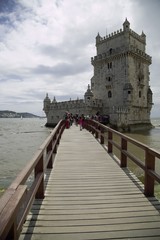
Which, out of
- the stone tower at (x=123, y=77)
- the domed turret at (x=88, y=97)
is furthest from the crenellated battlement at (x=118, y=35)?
the domed turret at (x=88, y=97)

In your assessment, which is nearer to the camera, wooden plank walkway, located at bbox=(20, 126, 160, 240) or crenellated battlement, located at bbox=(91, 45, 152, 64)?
wooden plank walkway, located at bbox=(20, 126, 160, 240)

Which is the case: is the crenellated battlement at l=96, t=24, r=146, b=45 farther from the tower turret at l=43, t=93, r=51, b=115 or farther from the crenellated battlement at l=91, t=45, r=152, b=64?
the tower turret at l=43, t=93, r=51, b=115

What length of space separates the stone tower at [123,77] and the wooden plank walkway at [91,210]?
125 ft

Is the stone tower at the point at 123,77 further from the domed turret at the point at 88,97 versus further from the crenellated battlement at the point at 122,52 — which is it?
the domed turret at the point at 88,97

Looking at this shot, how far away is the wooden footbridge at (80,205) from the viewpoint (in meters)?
3.09

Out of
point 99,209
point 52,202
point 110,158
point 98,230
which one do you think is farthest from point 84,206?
point 110,158

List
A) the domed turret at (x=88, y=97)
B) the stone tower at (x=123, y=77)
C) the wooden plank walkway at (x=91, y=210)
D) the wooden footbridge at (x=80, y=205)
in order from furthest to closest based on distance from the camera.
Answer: the domed turret at (x=88, y=97) → the stone tower at (x=123, y=77) → the wooden plank walkway at (x=91, y=210) → the wooden footbridge at (x=80, y=205)

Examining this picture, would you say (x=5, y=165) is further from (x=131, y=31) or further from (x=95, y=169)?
(x=131, y=31)

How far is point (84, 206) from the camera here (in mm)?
4617

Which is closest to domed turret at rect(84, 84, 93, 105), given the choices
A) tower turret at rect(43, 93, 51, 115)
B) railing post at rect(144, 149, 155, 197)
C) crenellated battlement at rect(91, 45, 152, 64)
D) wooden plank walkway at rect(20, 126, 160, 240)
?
crenellated battlement at rect(91, 45, 152, 64)

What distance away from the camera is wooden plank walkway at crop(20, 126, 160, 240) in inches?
142

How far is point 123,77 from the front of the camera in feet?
150

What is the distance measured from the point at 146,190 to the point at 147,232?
5.49 ft

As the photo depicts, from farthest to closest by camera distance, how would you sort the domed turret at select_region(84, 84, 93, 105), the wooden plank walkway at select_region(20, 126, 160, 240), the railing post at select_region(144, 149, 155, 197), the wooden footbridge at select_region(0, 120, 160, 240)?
the domed turret at select_region(84, 84, 93, 105)
the railing post at select_region(144, 149, 155, 197)
the wooden plank walkway at select_region(20, 126, 160, 240)
the wooden footbridge at select_region(0, 120, 160, 240)
